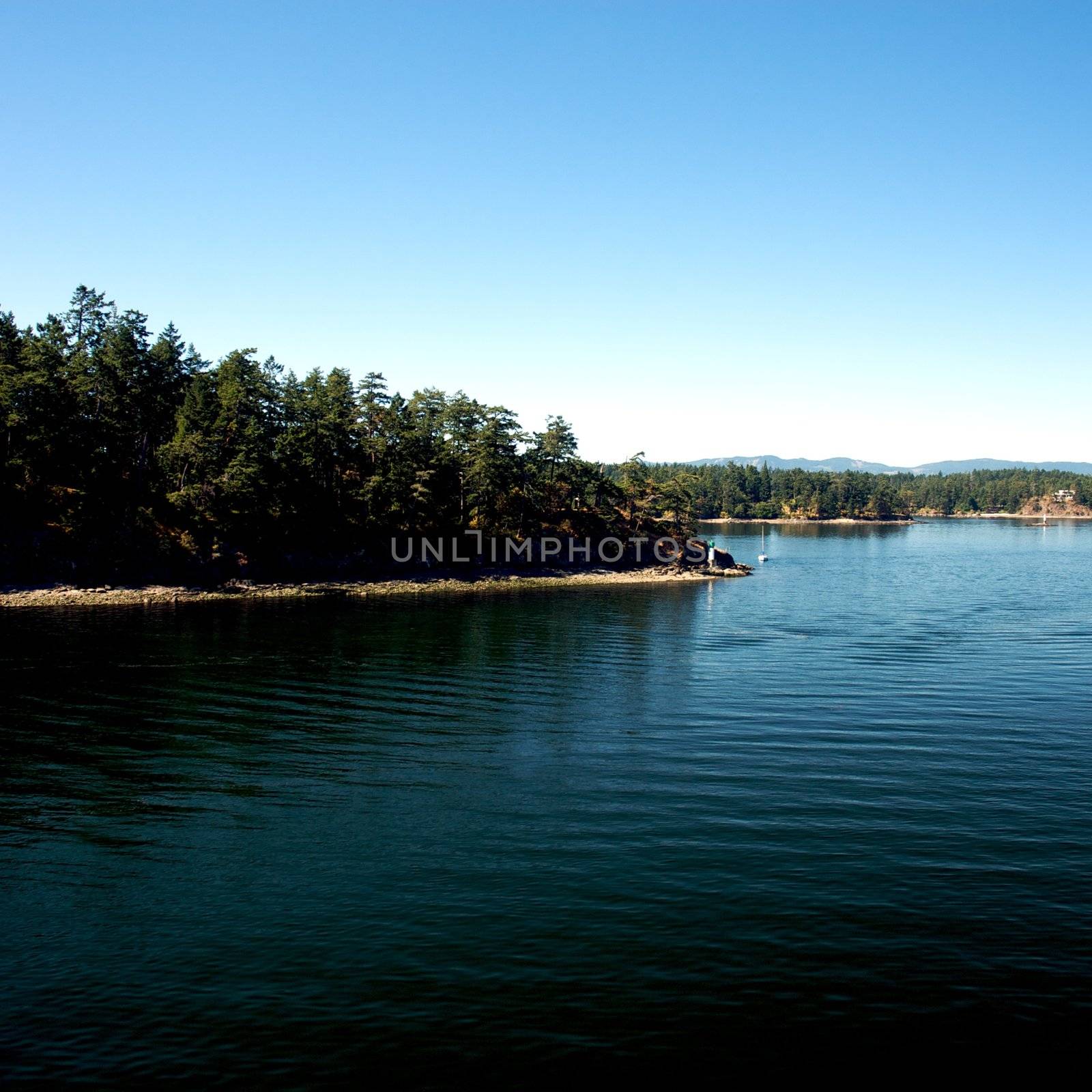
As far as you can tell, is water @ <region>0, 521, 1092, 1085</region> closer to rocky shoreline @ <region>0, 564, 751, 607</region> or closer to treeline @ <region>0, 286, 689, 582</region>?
rocky shoreline @ <region>0, 564, 751, 607</region>

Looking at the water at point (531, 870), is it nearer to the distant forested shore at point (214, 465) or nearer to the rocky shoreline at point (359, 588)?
the rocky shoreline at point (359, 588)

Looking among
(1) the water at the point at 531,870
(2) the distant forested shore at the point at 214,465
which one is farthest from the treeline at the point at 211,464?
(1) the water at the point at 531,870

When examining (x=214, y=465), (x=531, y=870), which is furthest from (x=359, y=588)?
(x=531, y=870)

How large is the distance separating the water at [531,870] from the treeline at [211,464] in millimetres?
40641

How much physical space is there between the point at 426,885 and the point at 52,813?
1380 cm

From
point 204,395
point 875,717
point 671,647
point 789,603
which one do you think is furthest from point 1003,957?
point 204,395

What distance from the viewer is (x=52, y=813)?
26250 millimetres

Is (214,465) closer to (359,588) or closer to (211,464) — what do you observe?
(211,464)

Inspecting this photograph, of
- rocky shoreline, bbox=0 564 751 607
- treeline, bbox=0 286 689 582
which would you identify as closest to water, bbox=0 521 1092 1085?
rocky shoreline, bbox=0 564 751 607

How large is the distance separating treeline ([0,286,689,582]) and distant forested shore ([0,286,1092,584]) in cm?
17

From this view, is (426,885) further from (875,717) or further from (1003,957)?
(875,717)

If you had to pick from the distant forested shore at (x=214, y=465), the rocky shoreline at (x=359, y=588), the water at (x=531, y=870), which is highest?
the distant forested shore at (x=214, y=465)

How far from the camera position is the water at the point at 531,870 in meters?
15.6

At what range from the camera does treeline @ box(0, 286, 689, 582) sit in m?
82.5
